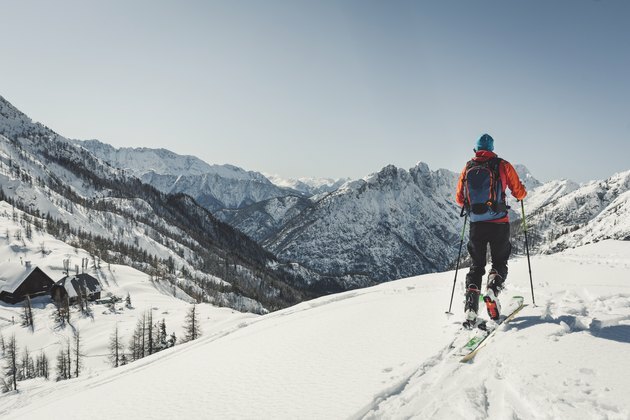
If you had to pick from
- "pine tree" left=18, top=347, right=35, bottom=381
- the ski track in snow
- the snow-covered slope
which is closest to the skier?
the ski track in snow

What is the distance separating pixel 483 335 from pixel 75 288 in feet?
483

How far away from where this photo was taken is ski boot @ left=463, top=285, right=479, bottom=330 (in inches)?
328

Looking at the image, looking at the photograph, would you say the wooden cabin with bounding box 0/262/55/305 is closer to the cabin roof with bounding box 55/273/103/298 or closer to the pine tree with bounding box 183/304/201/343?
the cabin roof with bounding box 55/273/103/298

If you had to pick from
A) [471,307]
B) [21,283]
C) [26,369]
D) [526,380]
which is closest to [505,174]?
[471,307]

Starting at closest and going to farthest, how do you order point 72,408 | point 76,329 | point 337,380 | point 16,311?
point 337,380 → point 72,408 → point 76,329 → point 16,311

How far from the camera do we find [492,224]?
30.1ft

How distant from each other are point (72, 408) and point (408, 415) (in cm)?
740

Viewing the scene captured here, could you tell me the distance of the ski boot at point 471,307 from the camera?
27.3 ft

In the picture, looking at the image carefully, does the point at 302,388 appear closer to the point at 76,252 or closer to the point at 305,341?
the point at 305,341

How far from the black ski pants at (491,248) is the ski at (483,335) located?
34.4 inches

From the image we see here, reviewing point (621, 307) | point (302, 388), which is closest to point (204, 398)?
point (302, 388)

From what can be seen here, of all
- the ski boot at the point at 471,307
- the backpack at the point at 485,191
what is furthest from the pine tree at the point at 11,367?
the backpack at the point at 485,191

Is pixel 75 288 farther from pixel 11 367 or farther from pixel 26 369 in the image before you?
pixel 11 367

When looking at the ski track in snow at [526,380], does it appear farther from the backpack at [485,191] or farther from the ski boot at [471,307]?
the backpack at [485,191]
